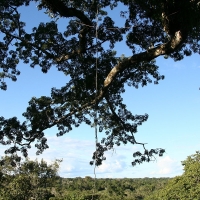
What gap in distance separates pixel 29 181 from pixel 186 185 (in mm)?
11899

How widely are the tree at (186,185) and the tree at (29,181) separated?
9.00 m

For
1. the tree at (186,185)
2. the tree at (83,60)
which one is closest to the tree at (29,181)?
the tree at (186,185)

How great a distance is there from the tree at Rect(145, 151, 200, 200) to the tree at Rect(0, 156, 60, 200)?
29.5 ft

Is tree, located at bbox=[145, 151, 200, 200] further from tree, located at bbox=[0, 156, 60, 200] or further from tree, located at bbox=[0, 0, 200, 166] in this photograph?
tree, located at bbox=[0, 0, 200, 166]

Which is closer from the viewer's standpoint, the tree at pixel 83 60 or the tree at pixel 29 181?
the tree at pixel 83 60

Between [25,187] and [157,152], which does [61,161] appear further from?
[157,152]

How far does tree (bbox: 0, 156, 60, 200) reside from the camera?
2316cm

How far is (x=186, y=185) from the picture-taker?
78.2ft

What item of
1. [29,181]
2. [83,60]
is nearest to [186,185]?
[29,181]

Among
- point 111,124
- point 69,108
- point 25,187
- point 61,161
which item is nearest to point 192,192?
point 61,161

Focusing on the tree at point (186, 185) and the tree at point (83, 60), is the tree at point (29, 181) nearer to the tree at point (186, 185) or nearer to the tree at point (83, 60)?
the tree at point (186, 185)

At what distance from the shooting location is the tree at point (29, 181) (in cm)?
2316

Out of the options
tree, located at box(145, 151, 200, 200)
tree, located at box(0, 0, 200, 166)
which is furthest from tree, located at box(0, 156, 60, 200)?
tree, located at box(0, 0, 200, 166)

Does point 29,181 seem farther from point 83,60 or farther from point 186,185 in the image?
point 83,60
